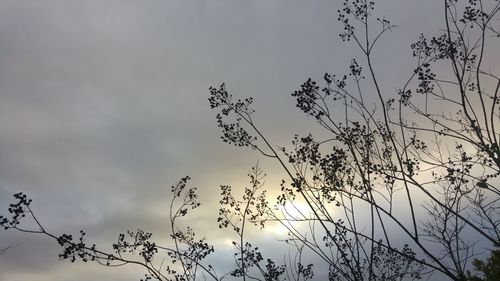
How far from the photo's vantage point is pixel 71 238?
9156 millimetres

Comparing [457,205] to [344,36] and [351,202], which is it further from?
[344,36]

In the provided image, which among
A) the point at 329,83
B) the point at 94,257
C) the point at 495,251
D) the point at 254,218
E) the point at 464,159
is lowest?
the point at 495,251

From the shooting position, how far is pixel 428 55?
403 inches

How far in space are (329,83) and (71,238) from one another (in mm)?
6655

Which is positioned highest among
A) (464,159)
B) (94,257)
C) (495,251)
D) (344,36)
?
(344,36)

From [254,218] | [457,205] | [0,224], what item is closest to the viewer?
[0,224]

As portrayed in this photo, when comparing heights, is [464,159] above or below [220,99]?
below

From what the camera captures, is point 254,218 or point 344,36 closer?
point 344,36

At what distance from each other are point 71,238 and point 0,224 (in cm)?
138

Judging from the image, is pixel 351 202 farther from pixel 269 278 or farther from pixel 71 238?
pixel 71 238

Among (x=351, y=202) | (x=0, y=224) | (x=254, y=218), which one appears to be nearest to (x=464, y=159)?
(x=351, y=202)

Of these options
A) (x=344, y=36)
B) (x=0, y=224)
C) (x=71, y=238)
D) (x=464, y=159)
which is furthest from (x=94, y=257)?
(x=464, y=159)

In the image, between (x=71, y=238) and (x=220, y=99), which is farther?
(x=220, y=99)

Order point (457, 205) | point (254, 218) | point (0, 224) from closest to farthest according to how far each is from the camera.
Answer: point (0, 224), point (457, 205), point (254, 218)
